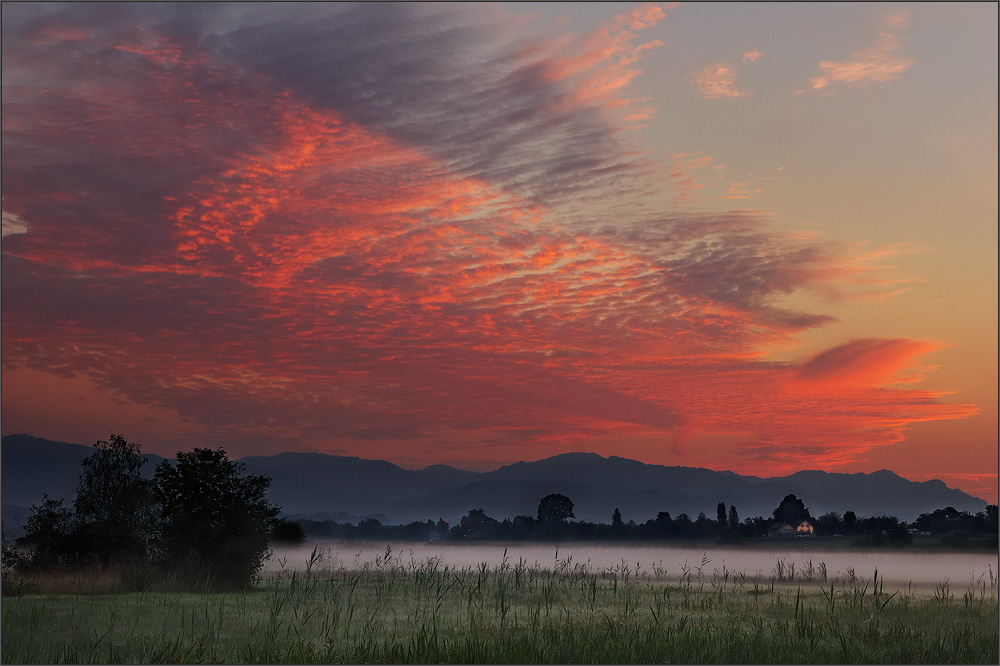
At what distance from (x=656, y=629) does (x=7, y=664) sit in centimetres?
1498

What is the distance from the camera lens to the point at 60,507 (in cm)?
4194

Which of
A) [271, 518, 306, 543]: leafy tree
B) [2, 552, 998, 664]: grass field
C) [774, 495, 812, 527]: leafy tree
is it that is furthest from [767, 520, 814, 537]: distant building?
[2, 552, 998, 664]: grass field

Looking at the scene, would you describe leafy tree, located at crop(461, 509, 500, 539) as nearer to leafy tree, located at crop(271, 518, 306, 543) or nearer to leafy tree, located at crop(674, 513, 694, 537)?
leafy tree, located at crop(674, 513, 694, 537)

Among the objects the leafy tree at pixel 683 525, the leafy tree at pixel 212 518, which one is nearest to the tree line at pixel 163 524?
the leafy tree at pixel 212 518

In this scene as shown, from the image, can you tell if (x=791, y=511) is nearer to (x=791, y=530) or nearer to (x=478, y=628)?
(x=791, y=530)

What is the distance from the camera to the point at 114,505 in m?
45.9

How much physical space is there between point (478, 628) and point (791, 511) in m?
181

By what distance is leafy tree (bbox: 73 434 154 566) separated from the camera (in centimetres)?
3941

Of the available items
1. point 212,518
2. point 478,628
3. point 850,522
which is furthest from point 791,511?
point 478,628

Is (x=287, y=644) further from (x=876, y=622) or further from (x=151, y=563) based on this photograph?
(x=151, y=563)

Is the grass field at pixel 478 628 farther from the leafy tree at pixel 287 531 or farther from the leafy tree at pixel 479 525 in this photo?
the leafy tree at pixel 479 525

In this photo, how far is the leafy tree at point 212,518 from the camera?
36.7 meters

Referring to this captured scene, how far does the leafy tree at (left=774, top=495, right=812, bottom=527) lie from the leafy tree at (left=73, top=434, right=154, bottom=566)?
160 m

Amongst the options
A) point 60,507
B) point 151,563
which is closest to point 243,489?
point 151,563
